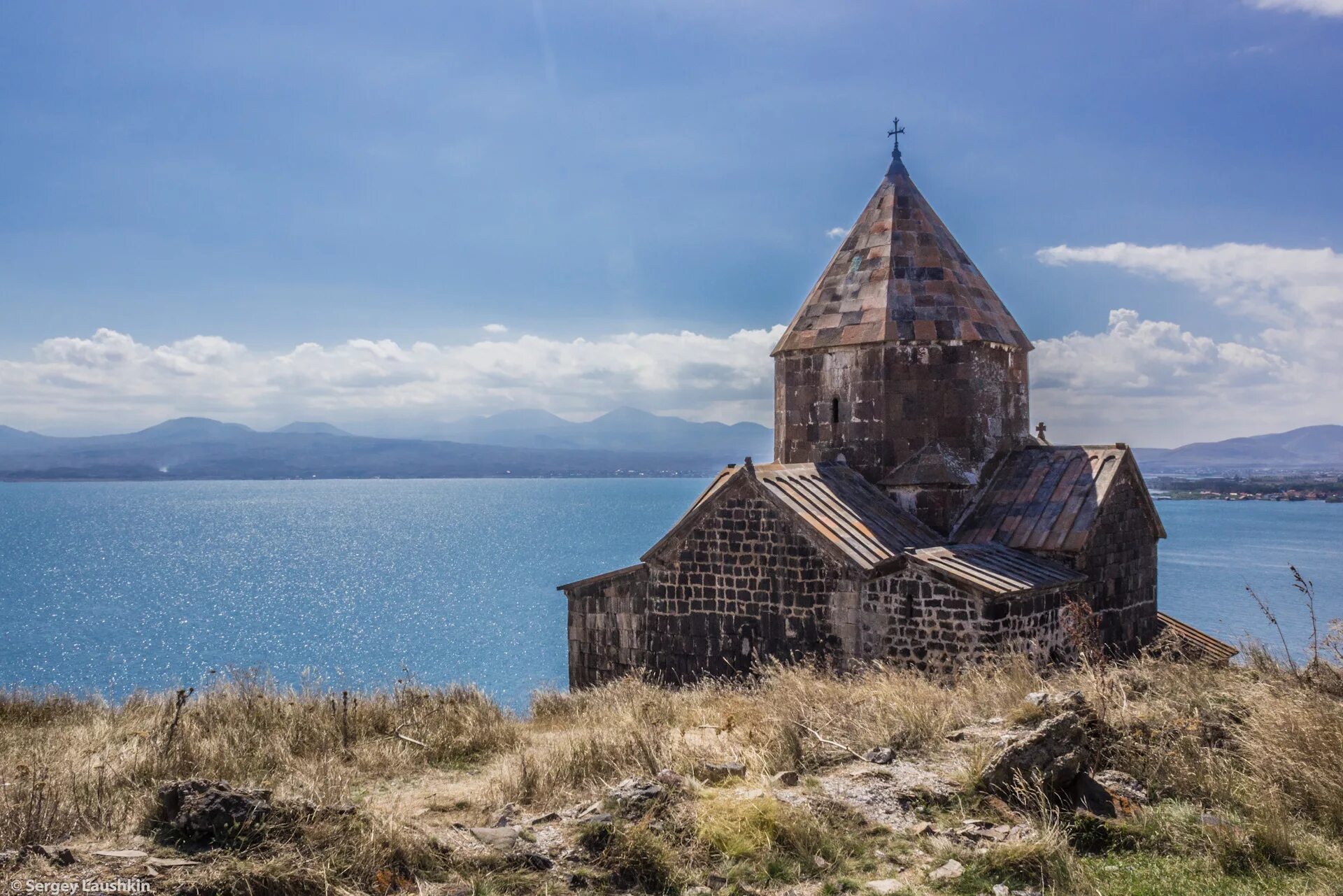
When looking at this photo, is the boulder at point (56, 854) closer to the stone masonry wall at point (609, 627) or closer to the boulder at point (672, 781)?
the boulder at point (672, 781)

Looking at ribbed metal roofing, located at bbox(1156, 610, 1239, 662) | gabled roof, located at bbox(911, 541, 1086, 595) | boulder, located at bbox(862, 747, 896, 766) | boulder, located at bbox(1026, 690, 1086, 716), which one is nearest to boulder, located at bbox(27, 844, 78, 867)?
boulder, located at bbox(862, 747, 896, 766)

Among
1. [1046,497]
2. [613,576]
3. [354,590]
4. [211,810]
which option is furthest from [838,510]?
[354,590]

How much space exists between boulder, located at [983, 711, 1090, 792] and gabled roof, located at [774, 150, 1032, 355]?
727 cm

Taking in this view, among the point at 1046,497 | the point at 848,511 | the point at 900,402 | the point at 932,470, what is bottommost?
the point at 848,511

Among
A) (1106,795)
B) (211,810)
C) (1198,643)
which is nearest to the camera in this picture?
(211,810)

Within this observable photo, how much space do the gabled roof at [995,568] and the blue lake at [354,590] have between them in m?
2.35

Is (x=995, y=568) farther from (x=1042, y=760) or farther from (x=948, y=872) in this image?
(x=948, y=872)

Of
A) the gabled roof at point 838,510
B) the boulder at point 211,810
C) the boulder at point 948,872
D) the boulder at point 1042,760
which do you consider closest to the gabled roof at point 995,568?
the gabled roof at point 838,510

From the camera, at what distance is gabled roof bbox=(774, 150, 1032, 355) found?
12.3 metres

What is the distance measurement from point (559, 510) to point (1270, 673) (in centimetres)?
11034

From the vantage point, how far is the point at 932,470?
12.1m

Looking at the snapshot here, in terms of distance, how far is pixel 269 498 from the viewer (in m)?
160

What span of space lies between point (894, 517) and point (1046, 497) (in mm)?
1884

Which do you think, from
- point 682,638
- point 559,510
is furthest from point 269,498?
point 682,638
